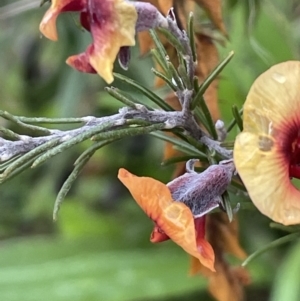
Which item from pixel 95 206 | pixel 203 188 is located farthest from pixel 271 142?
pixel 95 206

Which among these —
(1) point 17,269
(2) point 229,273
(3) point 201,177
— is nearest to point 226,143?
(3) point 201,177

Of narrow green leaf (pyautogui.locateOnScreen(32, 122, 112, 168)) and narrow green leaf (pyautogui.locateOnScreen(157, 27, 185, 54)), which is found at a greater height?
narrow green leaf (pyautogui.locateOnScreen(157, 27, 185, 54))

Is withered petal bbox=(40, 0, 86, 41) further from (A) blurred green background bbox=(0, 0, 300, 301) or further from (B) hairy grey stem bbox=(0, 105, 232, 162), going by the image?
(A) blurred green background bbox=(0, 0, 300, 301)

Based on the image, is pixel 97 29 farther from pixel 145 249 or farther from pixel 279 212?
pixel 145 249

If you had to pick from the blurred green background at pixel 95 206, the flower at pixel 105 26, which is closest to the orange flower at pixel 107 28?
the flower at pixel 105 26

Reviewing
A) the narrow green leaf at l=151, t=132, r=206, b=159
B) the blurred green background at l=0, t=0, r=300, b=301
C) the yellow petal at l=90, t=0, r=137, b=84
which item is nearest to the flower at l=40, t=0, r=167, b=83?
the yellow petal at l=90, t=0, r=137, b=84

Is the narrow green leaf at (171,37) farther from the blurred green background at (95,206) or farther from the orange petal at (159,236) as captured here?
the blurred green background at (95,206)
